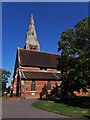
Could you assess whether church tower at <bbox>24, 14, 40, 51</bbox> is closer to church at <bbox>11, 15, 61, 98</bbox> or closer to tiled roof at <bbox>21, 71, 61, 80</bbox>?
church at <bbox>11, 15, 61, 98</bbox>

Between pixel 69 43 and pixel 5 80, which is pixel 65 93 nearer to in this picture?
pixel 69 43

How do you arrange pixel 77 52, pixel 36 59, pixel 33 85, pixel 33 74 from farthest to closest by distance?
pixel 36 59, pixel 33 74, pixel 33 85, pixel 77 52

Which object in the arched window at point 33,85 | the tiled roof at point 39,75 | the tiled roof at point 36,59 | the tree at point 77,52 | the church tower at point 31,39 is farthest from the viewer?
the church tower at point 31,39

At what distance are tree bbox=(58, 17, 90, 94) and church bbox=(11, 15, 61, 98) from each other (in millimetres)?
9752

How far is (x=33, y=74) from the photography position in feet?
146

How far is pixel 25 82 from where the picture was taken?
41.6 meters

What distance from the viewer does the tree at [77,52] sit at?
76.4 feet

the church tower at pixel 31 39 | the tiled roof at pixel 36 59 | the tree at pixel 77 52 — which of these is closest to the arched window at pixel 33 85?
the tiled roof at pixel 36 59

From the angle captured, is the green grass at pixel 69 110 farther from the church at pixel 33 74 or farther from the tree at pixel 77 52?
the church at pixel 33 74

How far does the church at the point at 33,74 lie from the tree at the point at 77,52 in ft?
32.0

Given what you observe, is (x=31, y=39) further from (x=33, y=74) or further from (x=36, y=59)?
(x=33, y=74)

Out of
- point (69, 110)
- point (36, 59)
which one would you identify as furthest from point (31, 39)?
point (69, 110)

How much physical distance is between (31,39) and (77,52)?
2258 inches

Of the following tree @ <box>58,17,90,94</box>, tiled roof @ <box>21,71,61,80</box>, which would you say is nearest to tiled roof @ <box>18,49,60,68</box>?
tiled roof @ <box>21,71,61,80</box>
